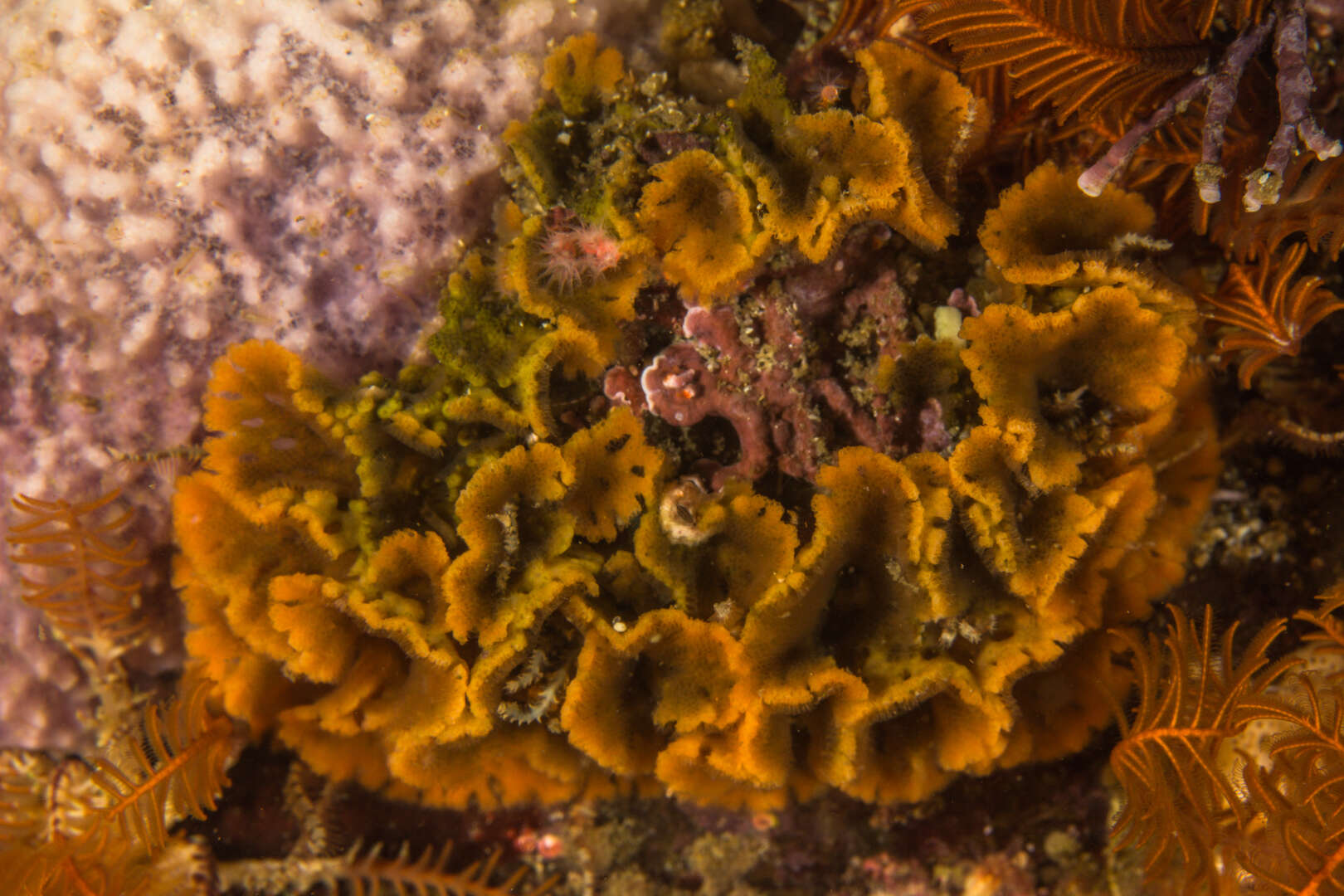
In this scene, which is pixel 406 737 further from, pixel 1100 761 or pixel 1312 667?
pixel 1312 667

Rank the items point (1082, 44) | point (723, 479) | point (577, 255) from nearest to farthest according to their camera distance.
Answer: point (1082, 44) < point (577, 255) < point (723, 479)

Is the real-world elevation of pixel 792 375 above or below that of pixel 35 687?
above

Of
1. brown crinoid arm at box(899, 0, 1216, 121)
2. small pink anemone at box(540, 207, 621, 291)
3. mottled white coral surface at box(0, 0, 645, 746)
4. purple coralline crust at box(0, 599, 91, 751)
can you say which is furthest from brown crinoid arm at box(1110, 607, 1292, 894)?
purple coralline crust at box(0, 599, 91, 751)

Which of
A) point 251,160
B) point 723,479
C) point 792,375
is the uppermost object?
point 251,160

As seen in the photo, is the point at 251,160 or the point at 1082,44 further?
the point at 251,160

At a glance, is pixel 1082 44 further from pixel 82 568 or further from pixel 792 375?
pixel 82 568

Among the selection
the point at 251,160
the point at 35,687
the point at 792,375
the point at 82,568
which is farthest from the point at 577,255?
the point at 35,687
